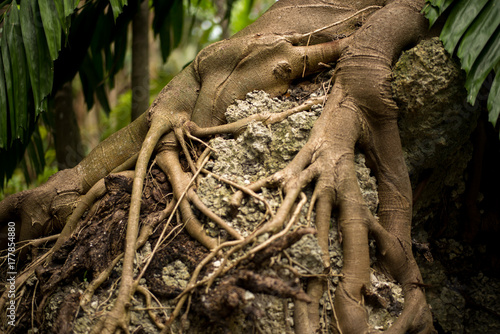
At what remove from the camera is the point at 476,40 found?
1910 millimetres

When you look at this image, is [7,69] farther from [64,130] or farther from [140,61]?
[140,61]

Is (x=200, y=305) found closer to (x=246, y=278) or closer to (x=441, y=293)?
(x=246, y=278)

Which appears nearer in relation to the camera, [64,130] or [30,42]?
[30,42]

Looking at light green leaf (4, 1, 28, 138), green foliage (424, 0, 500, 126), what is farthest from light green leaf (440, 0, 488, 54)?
light green leaf (4, 1, 28, 138)

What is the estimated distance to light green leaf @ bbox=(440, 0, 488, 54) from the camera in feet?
6.37

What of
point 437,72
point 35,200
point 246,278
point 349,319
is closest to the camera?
point 246,278

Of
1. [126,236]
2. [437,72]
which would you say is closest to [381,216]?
[437,72]

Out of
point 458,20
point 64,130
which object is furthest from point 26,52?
point 458,20

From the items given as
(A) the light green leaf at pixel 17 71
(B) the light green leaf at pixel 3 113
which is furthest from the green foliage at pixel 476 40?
(B) the light green leaf at pixel 3 113

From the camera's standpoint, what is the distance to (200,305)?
1.57 m

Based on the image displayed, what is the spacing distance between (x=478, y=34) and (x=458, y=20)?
0.51ft

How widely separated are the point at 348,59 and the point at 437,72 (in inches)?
18.4

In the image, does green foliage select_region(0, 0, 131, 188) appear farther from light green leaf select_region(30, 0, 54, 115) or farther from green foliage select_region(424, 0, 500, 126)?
green foliage select_region(424, 0, 500, 126)

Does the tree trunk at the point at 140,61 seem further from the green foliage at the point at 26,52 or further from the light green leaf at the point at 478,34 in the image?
the light green leaf at the point at 478,34
